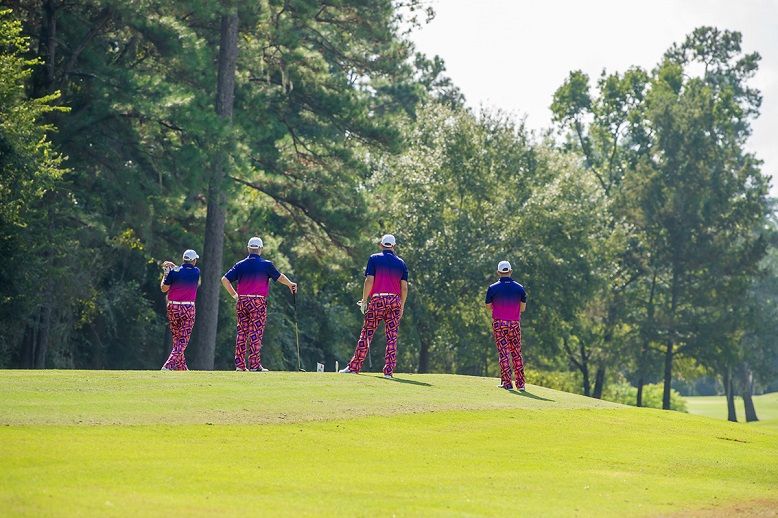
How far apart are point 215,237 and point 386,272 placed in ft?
60.9

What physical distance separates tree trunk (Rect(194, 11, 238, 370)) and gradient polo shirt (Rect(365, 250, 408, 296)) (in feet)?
55.3

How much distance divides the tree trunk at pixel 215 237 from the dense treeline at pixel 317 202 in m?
0.07

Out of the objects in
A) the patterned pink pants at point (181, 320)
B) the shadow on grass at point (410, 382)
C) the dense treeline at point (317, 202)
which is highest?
the dense treeline at point (317, 202)

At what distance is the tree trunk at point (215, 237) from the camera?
42.2 m

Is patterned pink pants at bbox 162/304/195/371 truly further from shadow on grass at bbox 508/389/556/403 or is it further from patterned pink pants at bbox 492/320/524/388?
shadow on grass at bbox 508/389/556/403

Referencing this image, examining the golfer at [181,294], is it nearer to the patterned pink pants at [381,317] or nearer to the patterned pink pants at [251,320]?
the patterned pink pants at [251,320]

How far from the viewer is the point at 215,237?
42.9m

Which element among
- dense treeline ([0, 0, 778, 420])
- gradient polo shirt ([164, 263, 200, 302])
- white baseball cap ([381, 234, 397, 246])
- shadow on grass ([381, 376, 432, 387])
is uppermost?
dense treeline ([0, 0, 778, 420])

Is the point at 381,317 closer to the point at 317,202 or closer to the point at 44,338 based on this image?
the point at 44,338

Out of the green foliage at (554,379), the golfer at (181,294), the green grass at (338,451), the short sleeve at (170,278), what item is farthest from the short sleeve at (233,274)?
the green foliage at (554,379)

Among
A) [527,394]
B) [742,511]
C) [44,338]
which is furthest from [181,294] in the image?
[44,338]

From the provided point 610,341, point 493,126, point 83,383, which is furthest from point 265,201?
→ point 610,341

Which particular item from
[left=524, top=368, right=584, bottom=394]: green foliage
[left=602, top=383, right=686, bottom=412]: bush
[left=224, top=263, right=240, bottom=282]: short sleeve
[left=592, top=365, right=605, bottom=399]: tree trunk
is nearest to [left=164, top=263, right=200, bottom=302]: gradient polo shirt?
[left=224, top=263, right=240, bottom=282]: short sleeve

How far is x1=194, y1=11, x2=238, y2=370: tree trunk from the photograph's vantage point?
42.2 metres
